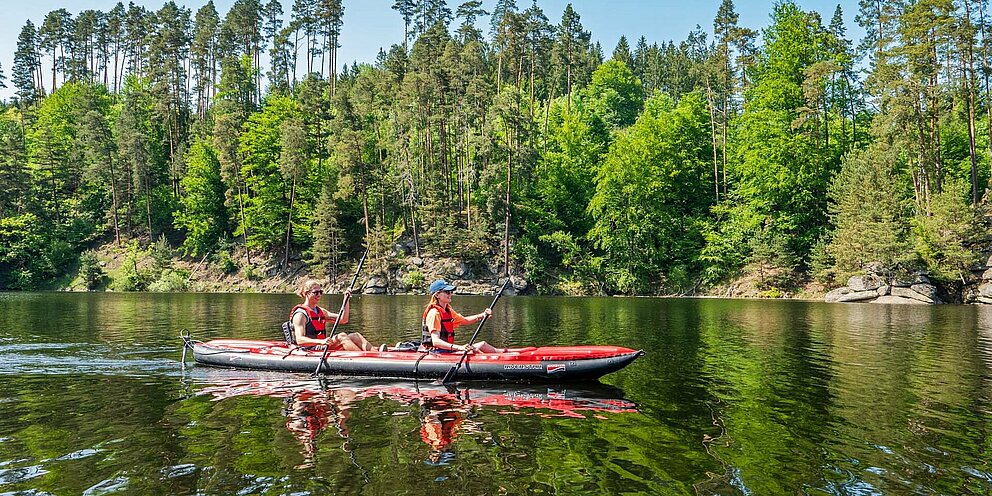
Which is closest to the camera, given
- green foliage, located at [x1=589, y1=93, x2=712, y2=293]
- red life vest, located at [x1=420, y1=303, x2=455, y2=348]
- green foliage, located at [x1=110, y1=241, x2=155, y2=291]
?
red life vest, located at [x1=420, y1=303, x2=455, y2=348]

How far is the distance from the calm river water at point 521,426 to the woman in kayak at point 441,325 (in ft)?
3.24

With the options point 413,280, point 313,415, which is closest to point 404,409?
point 313,415

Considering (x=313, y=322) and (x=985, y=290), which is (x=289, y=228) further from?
(x=985, y=290)

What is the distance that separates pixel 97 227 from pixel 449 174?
33618mm

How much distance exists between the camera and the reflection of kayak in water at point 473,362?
13.3 metres

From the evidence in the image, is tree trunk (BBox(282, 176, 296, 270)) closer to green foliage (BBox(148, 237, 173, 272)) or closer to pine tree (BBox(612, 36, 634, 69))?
green foliage (BBox(148, 237, 173, 272))

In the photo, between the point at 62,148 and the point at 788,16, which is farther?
the point at 62,148

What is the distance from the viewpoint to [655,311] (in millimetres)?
33312

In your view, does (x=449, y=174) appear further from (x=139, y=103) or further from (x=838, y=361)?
(x=838, y=361)

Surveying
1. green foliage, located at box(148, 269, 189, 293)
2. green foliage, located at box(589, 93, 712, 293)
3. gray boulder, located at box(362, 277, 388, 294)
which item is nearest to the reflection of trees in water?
gray boulder, located at box(362, 277, 388, 294)

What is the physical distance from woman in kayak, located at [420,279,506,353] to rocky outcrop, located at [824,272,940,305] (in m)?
32.2

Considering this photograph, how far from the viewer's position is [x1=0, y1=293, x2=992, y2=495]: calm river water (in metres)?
7.75

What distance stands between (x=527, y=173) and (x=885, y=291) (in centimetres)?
2625

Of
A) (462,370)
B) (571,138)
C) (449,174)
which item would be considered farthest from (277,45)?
(462,370)
